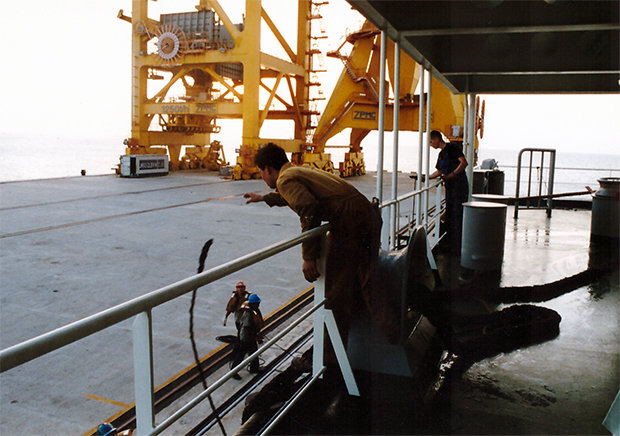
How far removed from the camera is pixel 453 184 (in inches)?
292

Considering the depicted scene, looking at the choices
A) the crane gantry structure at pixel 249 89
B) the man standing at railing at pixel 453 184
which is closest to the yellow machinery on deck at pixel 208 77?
the crane gantry structure at pixel 249 89

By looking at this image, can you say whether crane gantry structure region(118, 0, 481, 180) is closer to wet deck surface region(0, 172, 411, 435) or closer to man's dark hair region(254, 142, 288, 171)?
wet deck surface region(0, 172, 411, 435)

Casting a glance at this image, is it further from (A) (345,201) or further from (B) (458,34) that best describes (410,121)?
(A) (345,201)

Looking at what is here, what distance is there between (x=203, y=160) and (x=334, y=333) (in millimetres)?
39314

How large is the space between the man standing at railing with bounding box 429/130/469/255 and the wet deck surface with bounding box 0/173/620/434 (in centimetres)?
60

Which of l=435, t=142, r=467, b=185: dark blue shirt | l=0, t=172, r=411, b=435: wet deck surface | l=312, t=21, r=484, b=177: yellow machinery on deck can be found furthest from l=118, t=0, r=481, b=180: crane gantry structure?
→ l=435, t=142, r=467, b=185: dark blue shirt

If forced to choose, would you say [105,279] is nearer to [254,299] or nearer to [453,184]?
[254,299]

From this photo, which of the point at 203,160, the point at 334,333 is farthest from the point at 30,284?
the point at 203,160

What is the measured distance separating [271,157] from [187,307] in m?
5.92

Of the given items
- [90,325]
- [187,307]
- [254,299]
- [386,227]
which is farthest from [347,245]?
[187,307]

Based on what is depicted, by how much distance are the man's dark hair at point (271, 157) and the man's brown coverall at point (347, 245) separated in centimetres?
5

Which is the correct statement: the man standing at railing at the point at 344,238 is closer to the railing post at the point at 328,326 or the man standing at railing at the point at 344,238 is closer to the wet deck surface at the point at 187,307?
the railing post at the point at 328,326

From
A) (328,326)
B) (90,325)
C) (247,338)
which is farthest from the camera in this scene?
(247,338)

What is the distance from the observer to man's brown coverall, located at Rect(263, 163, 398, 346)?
3.18 metres
